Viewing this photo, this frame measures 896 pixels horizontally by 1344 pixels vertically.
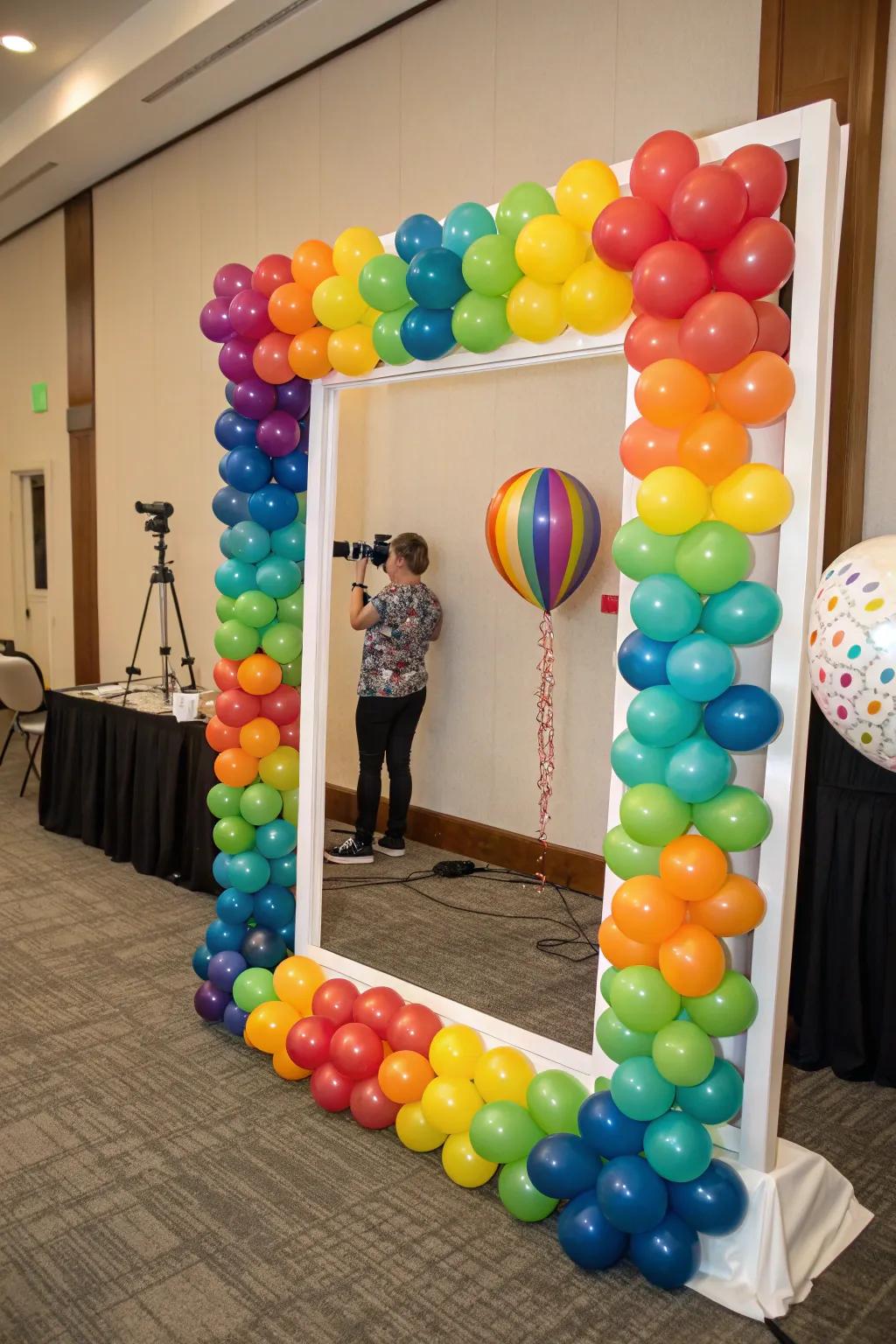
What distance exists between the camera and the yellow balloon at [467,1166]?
229cm

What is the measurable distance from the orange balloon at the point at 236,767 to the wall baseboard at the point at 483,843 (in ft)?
2.16

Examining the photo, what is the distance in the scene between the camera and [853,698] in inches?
70.6

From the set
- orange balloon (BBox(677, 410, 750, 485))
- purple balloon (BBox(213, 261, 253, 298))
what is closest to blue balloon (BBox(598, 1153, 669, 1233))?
orange balloon (BBox(677, 410, 750, 485))

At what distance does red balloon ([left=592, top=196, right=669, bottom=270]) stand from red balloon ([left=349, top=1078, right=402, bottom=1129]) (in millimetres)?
1944

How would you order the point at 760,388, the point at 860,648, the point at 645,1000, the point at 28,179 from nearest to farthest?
the point at 860,648, the point at 760,388, the point at 645,1000, the point at 28,179

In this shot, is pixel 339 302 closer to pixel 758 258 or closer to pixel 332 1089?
pixel 758 258

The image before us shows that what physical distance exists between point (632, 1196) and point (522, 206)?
2.00 metres

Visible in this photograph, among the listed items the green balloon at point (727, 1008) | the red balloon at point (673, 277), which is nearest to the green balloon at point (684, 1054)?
the green balloon at point (727, 1008)

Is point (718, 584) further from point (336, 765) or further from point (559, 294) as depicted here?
point (336, 765)

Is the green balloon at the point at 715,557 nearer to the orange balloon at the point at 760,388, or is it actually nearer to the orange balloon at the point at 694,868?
the orange balloon at the point at 760,388

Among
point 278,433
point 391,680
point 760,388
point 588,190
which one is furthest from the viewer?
point 391,680

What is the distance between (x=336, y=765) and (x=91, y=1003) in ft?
3.52

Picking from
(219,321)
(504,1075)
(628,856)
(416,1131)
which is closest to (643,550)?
(628,856)

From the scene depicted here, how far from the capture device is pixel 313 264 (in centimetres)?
266
